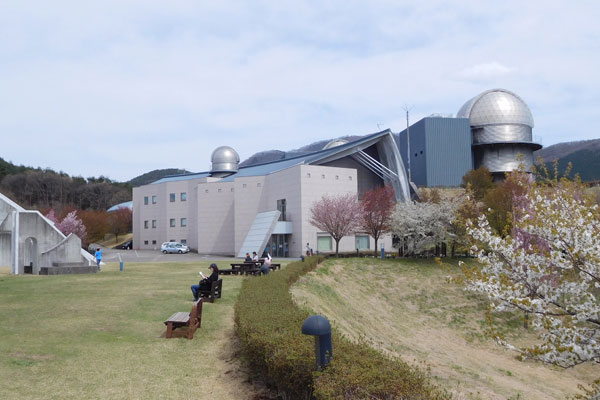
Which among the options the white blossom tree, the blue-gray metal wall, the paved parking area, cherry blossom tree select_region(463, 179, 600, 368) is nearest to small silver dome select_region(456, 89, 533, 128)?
the blue-gray metal wall

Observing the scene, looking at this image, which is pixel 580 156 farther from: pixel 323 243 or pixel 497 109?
pixel 323 243

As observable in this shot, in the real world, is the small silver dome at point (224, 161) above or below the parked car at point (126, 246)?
above

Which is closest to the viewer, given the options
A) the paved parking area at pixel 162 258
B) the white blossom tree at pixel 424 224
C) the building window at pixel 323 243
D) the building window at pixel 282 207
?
the white blossom tree at pixel 424 224

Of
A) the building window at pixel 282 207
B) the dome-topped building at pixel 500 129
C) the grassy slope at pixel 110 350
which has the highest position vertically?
the dome-topped building at pixel 500 129

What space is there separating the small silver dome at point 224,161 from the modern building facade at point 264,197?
0.41 feet

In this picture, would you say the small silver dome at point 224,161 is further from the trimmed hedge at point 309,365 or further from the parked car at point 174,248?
the trimmed hedge at point 309,365

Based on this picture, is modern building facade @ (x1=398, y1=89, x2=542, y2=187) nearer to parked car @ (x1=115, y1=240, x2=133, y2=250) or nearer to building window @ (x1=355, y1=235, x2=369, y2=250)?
building window @ (x1=355, y1=235, x2=369, y2=250)

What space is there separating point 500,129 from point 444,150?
8357 mm

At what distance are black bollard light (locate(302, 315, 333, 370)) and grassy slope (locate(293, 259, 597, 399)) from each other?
4560 mm

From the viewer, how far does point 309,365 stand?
5.99m

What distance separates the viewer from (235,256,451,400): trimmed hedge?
4.82 m

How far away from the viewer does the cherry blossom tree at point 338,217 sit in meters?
37.6

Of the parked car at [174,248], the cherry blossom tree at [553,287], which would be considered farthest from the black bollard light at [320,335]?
the parked car at [174,248]

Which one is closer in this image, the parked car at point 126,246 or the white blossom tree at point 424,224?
the white blossom tree at point 424,224
